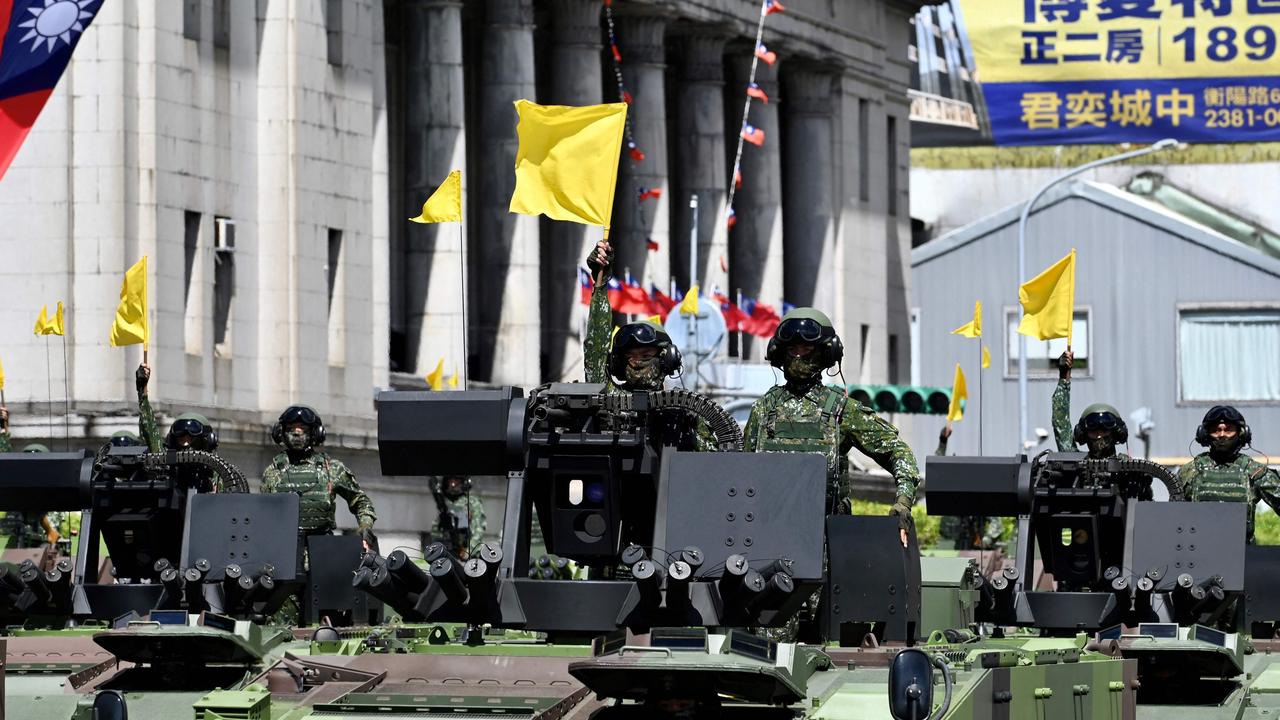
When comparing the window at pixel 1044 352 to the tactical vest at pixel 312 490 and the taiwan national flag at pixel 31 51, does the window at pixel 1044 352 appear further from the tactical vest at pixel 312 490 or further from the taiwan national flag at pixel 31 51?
the tactical vest at pixel 312 490

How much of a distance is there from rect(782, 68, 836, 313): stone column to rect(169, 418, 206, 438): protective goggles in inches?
2051

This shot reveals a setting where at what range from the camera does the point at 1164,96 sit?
96500 millimetres

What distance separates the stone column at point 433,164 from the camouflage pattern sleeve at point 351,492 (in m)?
33.4

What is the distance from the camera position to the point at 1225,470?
25328mm

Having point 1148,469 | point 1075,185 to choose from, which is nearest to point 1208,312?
point 1075,185

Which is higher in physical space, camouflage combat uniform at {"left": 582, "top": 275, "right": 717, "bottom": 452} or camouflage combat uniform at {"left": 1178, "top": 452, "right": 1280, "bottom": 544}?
camouflage combat uniform at {"left": 582, "top": 275, "right": 717, "bottom": 452}

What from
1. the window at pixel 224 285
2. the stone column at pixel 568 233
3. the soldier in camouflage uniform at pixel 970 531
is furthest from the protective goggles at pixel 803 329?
the stone column at pixel 568 233

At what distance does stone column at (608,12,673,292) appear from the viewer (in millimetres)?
69375

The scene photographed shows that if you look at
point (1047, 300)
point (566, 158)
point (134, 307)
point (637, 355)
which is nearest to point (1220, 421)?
point (566, 158)

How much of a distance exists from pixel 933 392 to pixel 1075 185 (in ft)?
62.9

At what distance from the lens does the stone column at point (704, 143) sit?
72562 mm

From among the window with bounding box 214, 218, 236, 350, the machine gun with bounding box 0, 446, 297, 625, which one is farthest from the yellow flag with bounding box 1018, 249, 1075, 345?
the window with bounding box 214, 218, 236, 350

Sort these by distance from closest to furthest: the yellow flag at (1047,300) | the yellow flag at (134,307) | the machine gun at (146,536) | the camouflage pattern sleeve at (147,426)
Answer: the machine gun at (146,536) < the camouflage pattern sleeve at (147,426) < the yellow flag at (134,307) < the yellow flag at (1047,300)

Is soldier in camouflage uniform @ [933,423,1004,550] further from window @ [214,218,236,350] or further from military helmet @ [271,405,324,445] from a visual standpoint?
military helmet @ [271,405,324,445]
